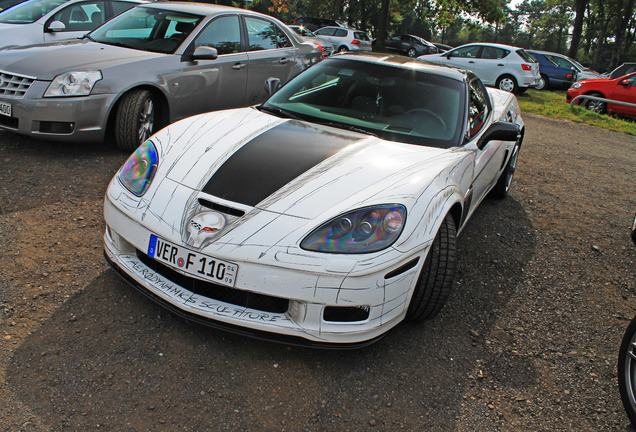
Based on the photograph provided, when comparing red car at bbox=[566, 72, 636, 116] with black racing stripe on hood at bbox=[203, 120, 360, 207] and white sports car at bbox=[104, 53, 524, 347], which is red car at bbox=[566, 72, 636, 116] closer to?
white sports car at bbox=[104, 53, 524, 347]

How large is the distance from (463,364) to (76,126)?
390 cm

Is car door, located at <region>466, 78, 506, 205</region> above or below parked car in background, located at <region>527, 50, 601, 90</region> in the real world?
below

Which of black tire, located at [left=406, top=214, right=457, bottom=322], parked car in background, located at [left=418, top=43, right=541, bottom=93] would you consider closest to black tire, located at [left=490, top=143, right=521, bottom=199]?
black tire, located at [left=406, top=214, right=457, bottom=322]

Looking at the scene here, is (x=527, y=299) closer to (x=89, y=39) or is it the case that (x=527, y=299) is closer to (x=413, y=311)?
(x=413, y=311)

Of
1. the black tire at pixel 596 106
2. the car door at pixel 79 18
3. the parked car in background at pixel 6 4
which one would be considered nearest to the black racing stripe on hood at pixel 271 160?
the car door at pixel 79 18

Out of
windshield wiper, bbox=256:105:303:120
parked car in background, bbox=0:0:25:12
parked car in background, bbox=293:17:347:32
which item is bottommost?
windshield wiper, bbox=256:105:303:120

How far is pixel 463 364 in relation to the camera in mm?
2760

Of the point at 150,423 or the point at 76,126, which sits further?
the point at 76,126

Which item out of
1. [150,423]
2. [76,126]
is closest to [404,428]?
[150,423]

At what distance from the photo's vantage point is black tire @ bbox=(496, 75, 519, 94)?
16.0 meters

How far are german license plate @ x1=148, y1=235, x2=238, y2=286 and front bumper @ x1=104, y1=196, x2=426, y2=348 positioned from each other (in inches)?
1.8

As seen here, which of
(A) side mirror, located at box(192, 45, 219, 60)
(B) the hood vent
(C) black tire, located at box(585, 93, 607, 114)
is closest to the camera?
(B) the hood vent

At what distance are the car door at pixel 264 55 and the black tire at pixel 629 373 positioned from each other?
464 centimetres

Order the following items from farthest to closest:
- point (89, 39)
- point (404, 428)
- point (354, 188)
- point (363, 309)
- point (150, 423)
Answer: point (89, 39) < point (354, 188) < point (363, 309) < point (404, 428) < point (150, 423)
